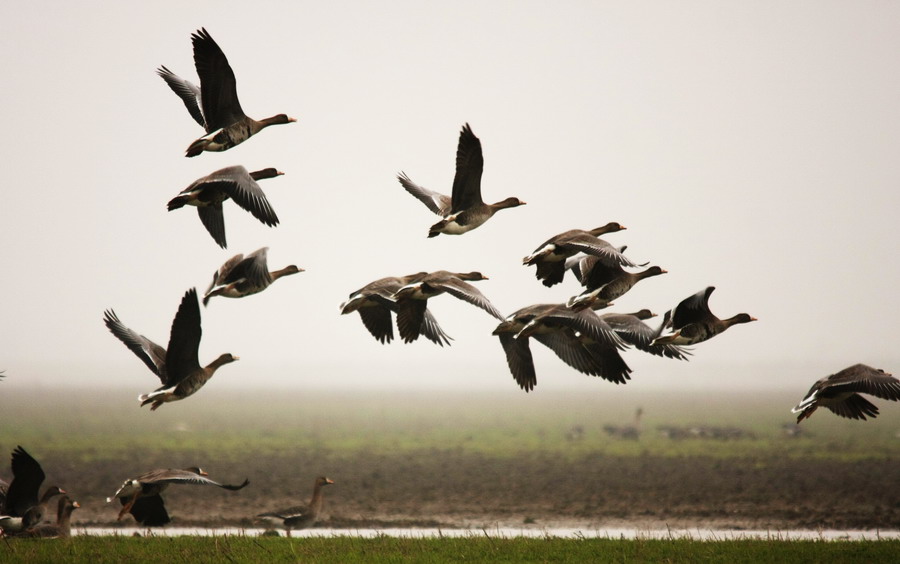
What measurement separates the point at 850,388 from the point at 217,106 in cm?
769

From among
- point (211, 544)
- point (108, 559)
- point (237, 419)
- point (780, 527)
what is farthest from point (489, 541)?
point (237, 419)

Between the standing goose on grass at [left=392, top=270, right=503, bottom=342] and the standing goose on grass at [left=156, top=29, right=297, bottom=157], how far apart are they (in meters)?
2.75

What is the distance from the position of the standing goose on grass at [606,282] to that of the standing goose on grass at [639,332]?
628 millimetres

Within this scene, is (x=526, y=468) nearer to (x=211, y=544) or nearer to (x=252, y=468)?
(x=252, y=468)

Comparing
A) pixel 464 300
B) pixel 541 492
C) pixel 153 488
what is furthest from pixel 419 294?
pixel 541 492

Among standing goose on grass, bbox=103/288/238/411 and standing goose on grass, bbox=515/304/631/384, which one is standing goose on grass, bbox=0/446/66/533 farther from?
standing goose on grass, bbox=515/304/631/384

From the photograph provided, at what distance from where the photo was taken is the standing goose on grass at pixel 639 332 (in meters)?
11.1

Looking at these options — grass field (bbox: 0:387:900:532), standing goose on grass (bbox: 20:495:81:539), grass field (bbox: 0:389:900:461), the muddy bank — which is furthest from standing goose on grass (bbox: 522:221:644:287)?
grass field (bbox: 0:389:900:461)

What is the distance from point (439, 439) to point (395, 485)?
16.8 metres

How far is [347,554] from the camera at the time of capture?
14930mm

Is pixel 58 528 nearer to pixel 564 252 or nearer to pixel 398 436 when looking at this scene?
pixel 564 252

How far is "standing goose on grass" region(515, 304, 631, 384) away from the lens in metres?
10.4

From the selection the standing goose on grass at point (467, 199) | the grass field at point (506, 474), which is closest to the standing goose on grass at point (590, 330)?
the standing goose on grass at point (467, 199)

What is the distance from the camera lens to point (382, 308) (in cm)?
1209
